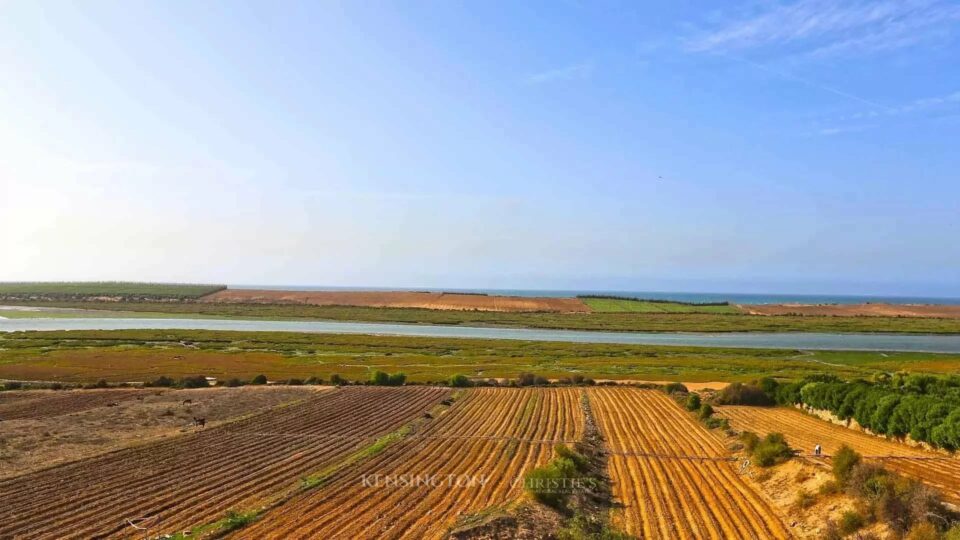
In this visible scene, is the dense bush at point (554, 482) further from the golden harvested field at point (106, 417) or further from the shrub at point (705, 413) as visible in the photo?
the golden harvested field at point (106, 417)

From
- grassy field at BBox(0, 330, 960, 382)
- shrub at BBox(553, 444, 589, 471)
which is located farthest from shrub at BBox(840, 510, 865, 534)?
grassy field at BBox(0, 330, 960, 382)

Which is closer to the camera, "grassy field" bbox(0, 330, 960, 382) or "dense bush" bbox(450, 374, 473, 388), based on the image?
"dense bush" bbox(450, 374, 473, 388)

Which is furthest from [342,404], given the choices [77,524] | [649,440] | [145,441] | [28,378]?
[28,378]

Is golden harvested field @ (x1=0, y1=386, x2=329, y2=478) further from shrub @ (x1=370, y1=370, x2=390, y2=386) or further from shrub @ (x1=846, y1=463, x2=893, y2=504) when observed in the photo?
shrub @ (x1=846, y1=463, x2=893, y2=504)

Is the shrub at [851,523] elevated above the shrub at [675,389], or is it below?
above

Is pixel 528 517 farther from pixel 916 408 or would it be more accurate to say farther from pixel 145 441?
pixel 916 408

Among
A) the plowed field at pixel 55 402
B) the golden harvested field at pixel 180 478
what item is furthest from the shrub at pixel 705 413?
the plowed field at pixel 55 402
